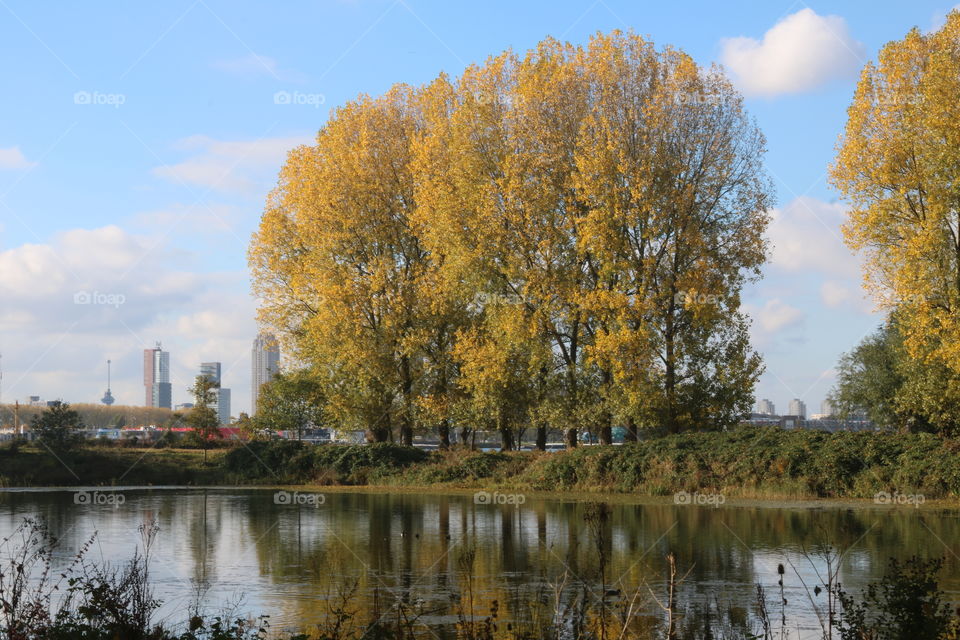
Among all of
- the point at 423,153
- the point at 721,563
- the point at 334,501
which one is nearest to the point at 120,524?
the point at 334,501

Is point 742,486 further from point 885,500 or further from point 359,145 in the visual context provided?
point 359,145

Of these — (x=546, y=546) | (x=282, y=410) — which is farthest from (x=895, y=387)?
(x=546, y=546)

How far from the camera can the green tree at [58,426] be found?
174 ft

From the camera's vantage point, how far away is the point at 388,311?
4997 cm

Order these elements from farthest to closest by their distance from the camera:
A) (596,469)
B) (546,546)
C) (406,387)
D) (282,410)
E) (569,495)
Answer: (282,410) < (406,387) < (596,469) < (569,495) < (546,546)

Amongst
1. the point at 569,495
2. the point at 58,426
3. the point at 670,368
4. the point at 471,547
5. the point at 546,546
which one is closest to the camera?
the point at 546,546

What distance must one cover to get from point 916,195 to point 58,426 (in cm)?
4141

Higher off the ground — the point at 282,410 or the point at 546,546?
the point at 282,410

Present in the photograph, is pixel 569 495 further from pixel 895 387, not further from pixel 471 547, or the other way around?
pixel 895 387

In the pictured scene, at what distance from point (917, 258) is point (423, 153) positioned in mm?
21622

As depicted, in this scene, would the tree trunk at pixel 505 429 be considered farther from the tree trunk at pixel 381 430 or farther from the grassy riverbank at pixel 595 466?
the tree trunk at pixel 381 430

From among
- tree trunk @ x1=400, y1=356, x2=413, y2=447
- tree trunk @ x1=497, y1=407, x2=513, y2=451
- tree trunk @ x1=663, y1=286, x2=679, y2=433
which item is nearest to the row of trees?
tree trunk @ x1=663, y1=286, x2=679, y2=433

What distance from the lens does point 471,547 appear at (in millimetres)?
22422

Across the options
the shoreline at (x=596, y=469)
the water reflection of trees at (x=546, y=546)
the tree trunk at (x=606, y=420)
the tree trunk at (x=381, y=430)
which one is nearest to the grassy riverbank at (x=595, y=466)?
the shoreline at (x=596, y=469)
